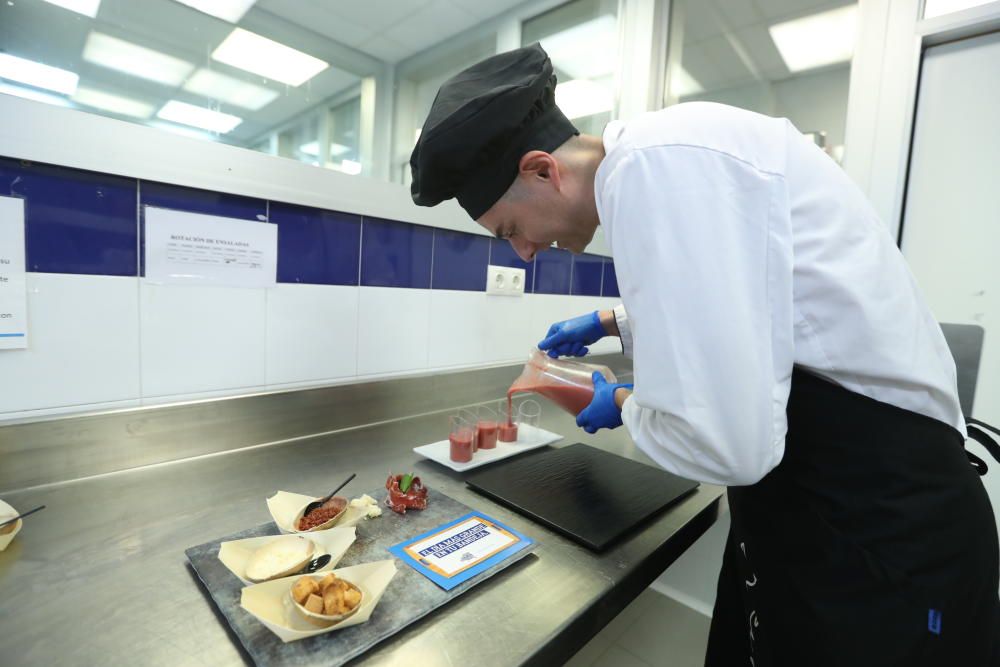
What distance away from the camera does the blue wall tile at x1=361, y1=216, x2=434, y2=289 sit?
1.18 metres

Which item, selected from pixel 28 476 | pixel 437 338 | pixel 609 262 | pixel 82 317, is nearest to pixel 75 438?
pixel 28 476

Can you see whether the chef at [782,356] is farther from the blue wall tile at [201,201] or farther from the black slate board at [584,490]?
the blue wall tile at [201,201]

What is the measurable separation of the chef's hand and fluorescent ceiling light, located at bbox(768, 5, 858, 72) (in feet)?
4.65

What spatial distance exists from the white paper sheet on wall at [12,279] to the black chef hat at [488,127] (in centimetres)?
63

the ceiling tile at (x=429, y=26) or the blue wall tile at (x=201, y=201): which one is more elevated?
the ceiling tile at (x=429, y=26)

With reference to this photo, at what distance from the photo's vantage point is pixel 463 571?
2.02 feet

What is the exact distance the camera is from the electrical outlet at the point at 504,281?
1.48m

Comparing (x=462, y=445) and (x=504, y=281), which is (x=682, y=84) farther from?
(x=462, y=445)

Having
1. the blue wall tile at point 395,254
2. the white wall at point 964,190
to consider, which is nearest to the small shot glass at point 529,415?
the blue wall tile at point 395,254

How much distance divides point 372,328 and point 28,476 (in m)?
0.66

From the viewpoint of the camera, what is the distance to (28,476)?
77 centimetres

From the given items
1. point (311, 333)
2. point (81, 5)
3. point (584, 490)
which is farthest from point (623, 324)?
point (81, 5)

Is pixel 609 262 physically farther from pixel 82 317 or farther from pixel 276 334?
pixel 82 317

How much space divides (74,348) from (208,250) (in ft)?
0.89
